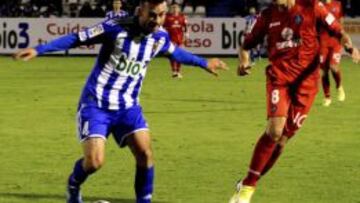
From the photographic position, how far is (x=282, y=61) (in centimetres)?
994

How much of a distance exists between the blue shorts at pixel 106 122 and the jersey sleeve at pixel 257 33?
1765mm

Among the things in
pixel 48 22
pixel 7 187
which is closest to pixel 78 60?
pixel 48 22

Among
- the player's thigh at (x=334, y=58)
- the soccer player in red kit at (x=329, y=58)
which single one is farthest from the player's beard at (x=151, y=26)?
the player's thigh at (x=334, y=58)

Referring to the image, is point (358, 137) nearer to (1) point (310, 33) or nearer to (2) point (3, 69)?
(1) point (310, 33)

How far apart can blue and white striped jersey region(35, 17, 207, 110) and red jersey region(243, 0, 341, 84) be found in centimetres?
142

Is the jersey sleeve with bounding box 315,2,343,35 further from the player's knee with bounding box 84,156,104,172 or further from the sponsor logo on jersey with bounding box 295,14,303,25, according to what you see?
the player's knee with bounding box 84,156,104,172

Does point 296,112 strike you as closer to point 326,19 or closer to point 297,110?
point 297,110

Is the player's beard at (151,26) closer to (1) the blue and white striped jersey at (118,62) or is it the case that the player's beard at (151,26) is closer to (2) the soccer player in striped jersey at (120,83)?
(2) the soccer player in striped jersey at (120,83)

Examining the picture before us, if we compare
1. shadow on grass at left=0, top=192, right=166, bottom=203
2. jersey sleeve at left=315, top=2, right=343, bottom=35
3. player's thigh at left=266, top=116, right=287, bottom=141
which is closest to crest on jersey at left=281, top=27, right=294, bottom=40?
jersey sleeve at left=315, top=2, right=343, bottom=35

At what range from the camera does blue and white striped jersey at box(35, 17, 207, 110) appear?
865 cm

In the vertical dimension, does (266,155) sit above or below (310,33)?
below

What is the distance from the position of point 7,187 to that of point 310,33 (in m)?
3.53

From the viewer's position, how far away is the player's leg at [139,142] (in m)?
8.87

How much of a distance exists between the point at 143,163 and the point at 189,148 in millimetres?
4656
